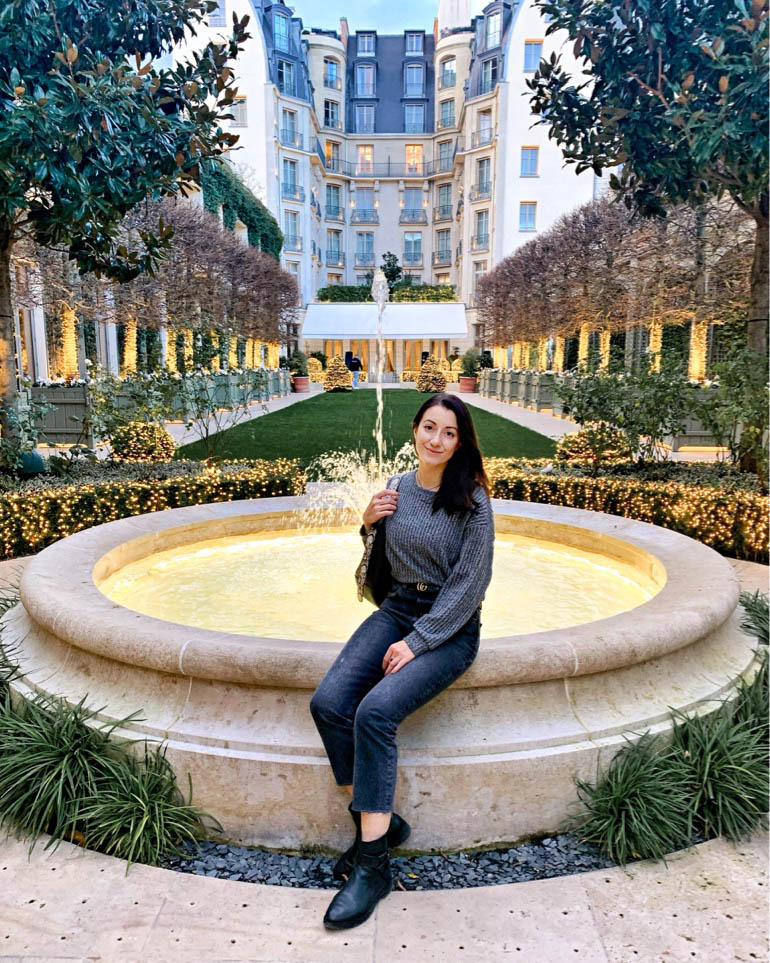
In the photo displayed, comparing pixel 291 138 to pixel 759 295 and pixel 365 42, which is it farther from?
pixel 759 295

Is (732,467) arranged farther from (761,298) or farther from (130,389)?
(130,389)

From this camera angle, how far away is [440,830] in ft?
8.68

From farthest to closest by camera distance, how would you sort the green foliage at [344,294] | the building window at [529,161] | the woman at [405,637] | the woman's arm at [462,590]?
1. the green foliage at [344,294]
2. the building window at [529,161]
3. the woman's arm at [462,590]
4. the woman at [405,637]

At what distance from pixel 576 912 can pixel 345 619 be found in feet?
6.98

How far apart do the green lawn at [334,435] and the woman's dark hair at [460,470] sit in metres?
7.88

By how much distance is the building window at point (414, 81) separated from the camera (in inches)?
1897

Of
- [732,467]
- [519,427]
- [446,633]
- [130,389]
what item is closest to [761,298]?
[732,467]

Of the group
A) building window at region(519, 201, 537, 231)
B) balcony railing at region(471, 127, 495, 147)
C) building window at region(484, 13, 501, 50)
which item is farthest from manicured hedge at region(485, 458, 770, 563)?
building window at region(484, 13, 501, 50)

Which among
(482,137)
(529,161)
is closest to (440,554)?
(529,161)

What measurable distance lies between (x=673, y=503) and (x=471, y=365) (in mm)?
29515

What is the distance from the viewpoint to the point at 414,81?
48.3m

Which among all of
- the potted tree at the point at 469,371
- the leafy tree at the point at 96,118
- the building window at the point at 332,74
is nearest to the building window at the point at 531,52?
the potted tree at the point at 469,371

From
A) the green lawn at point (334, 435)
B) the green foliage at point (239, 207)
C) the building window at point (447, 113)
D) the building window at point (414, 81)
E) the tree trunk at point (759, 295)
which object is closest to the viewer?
the tree trunk at point (759, 295)

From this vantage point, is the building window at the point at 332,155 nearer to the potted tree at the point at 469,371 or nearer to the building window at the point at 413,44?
the building window at the point at 413,44
